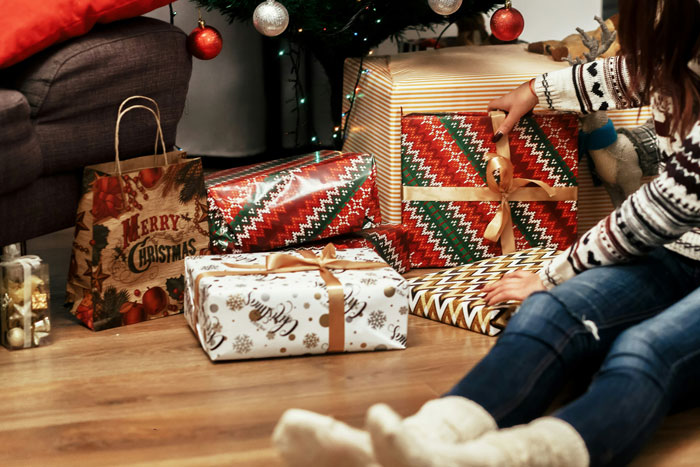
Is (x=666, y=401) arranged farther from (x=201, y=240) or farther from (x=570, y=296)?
(x=201, y=240)

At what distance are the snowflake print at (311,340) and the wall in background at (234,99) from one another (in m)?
1.04

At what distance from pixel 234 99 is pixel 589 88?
1.13 meters

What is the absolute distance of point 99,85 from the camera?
139 cm

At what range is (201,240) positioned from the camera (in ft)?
4.89

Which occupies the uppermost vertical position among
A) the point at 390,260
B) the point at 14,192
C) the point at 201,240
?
the point at 14,192

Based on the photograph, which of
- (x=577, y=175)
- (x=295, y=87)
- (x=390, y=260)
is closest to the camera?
(x=390, y=260)

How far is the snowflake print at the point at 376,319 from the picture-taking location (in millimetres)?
1288

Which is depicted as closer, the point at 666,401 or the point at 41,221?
the point at 666,401

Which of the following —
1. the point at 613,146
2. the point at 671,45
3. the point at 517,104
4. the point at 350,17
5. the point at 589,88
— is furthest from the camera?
the point at 350,17

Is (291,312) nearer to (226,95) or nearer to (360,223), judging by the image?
(360,223)

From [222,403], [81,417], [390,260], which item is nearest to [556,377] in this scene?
[222,403]

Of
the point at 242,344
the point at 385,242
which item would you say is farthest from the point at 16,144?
the point at 385,242

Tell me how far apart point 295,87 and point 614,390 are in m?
1.49

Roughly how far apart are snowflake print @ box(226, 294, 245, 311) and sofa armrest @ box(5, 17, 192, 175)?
0.39 meters
